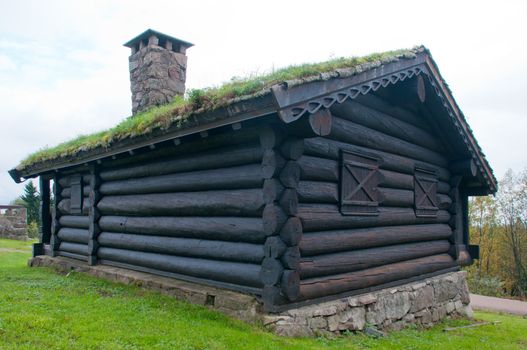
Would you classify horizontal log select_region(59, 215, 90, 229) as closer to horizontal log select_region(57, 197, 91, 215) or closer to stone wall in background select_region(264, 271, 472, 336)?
horizontal log select_region(57, 197, 91, 215)

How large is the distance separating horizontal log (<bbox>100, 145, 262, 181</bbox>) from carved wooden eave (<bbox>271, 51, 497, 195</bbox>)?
1.08m

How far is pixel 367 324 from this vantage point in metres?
7.03

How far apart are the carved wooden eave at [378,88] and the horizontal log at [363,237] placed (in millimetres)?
1813

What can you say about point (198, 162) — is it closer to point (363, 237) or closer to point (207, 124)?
point (207, 124)

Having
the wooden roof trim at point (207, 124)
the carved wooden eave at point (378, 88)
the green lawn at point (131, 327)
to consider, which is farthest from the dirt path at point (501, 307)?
the wooden roof trim at point (207, 124)

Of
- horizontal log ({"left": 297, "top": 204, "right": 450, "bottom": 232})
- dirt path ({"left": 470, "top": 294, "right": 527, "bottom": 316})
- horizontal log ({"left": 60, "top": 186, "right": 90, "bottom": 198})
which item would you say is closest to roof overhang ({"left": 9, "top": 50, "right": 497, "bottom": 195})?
horizontal log ({"left": 60, "top": 186, "right": 90, "bottom": 198})

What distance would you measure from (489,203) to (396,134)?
26051 mm

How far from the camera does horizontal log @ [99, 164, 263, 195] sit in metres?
6.20

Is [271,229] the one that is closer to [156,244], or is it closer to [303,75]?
[303,75]

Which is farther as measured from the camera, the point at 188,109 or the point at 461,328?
the point at 461,328

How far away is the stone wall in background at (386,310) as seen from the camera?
226 inches

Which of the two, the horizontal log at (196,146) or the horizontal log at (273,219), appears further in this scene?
the horizontal log at (196,146)

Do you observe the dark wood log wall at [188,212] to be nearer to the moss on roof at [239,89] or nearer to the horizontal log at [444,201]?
the moss on roof at [239,89]

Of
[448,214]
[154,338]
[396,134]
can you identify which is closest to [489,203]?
[448,214]
